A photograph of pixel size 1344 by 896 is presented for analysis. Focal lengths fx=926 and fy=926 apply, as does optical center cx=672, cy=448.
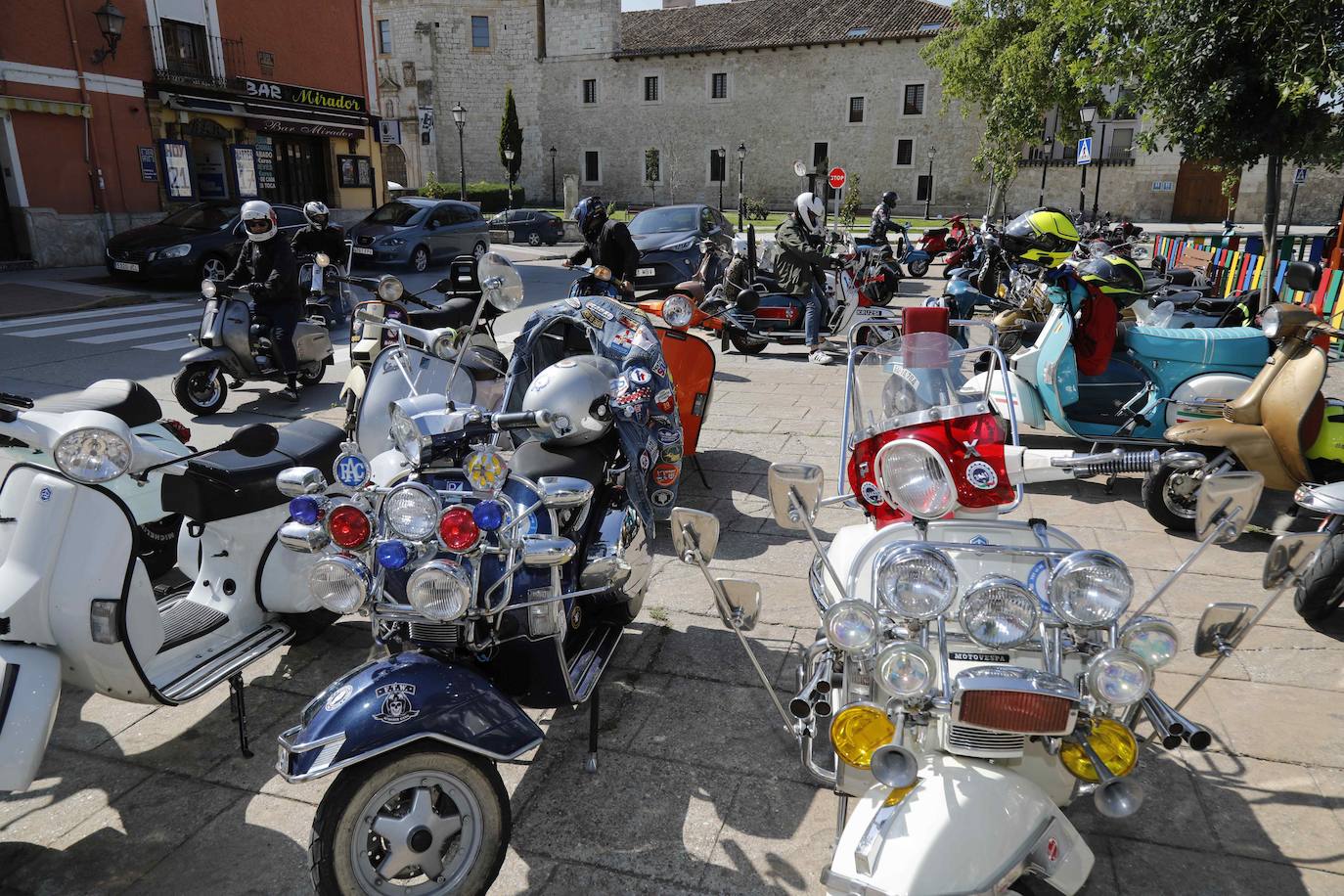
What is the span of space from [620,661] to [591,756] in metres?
0.79

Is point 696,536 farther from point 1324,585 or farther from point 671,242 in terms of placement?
point 671,242

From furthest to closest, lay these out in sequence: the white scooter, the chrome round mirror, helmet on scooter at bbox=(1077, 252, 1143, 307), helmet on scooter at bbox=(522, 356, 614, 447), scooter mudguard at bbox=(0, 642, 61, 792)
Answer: helmet on scooter at bbox=(1077, 252, 1143, 307) < the chrome round mirror < helmet on scooter at bbox=(522, 356, 614, 447) < the white scooter < scooter mudguard at bbox=(0, 642, 61, 792)

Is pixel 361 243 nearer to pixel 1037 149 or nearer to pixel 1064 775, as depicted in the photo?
pixel 1064 775

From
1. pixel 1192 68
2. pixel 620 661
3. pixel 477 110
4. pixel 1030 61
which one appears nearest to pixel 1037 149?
pixel 1030 61

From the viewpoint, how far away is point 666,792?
3137 mm

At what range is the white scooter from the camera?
2.71 metres

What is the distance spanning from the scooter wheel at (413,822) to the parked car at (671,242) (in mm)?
12328

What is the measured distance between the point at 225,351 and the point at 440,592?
6.72 meters

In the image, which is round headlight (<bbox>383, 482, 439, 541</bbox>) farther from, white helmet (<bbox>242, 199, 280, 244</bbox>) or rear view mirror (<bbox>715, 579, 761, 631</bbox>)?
white helmet (<bbox>242, 199, 280, 244</bbox>)

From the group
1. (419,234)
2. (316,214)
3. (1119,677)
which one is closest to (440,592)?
(1119,677)

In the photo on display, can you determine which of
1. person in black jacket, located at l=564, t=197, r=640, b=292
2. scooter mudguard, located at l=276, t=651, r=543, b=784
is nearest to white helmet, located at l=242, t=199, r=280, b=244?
person in black jacket, located at l=564, t=197, r=640, b=292

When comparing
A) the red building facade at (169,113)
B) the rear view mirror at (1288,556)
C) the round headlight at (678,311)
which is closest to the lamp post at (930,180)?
the red building facade at (169,113)

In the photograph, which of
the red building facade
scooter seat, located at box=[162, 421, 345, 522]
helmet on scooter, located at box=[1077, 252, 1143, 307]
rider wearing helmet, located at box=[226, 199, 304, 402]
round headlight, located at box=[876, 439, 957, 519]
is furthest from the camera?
the red building facade

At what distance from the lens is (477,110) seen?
52875mm
